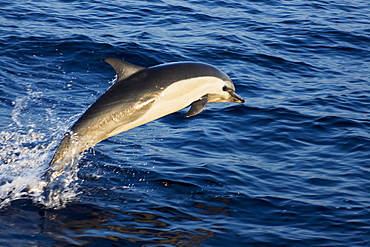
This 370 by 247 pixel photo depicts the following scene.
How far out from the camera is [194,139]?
34.2 feet

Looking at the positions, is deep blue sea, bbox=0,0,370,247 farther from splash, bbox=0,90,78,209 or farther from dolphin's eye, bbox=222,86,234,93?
dolphin's eye, bbox=222,86,234,93

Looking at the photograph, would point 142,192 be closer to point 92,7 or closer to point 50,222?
point 50,222

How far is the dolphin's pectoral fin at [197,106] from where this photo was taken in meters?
8.10

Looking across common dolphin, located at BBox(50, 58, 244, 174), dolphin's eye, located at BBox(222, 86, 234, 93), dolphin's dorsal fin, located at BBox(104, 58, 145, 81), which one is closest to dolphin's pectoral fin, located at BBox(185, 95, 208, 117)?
common dolphin, located at BBox(50, 58, 244, 174)

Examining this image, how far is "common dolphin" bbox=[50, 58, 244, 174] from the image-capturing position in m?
7.49

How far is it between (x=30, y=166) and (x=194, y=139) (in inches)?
119

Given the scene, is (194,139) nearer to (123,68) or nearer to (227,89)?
(227,89)

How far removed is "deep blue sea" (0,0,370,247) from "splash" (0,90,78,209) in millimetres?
31

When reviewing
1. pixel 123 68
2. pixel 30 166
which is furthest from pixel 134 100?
pixel 30 166

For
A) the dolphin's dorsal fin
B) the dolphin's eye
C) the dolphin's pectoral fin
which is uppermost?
the dolphin's dorsal fin

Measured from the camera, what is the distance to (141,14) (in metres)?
18.6

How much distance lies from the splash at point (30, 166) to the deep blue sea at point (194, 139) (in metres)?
0.03

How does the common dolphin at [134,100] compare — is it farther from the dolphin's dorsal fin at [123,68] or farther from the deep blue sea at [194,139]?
the deep blue sea at [194,139]

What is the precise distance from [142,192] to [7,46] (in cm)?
763
